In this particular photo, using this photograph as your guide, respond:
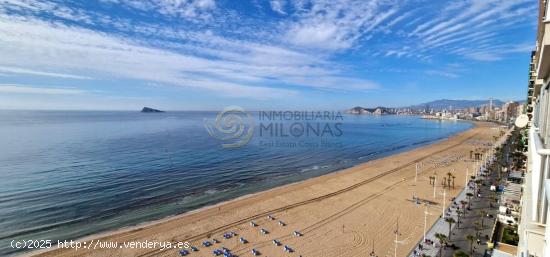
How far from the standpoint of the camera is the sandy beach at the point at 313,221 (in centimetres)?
1889

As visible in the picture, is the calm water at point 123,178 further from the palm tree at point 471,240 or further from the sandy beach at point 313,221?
the palm tree at point 471,240

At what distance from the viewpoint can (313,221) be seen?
2325 centimetres

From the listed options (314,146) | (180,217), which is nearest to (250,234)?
(180,217)

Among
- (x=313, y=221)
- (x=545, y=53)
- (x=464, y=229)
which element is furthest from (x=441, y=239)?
(x=545, y=53)

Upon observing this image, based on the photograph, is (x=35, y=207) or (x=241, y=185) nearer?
(x=35, y=207)

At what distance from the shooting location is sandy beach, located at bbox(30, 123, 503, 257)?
18.9m

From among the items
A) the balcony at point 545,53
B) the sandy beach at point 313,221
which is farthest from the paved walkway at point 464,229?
the balcony at point 545,53

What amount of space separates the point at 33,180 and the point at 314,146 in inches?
2034

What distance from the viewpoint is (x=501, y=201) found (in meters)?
24.8

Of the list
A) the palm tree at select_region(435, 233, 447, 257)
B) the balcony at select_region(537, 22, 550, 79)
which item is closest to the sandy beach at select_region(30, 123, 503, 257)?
the palm tree at select_region(435, 233, 447, 257)

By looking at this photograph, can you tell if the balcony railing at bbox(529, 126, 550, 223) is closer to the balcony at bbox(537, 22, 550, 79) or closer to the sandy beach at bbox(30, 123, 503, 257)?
the balcony at bbox(537, 22, 550, 79)

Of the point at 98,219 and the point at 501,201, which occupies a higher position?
the point at 501,201

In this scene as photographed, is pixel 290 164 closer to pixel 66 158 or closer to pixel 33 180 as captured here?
pixel 33 180

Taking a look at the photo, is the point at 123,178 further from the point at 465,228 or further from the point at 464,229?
the point at 465,228
